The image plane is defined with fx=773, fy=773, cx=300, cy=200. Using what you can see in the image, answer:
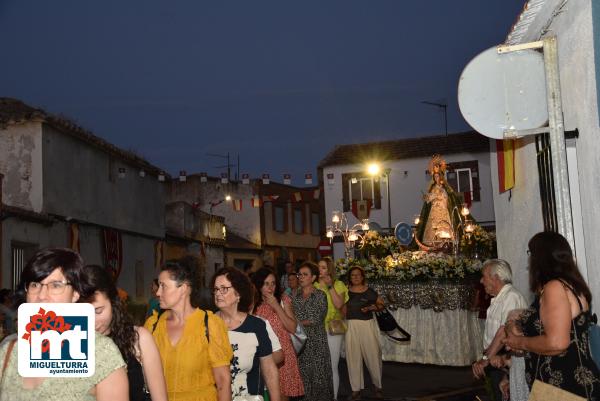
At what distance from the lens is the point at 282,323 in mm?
7633

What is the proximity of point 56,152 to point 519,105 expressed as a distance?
65.3ft

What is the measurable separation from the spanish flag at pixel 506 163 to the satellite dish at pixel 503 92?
433 centimetres

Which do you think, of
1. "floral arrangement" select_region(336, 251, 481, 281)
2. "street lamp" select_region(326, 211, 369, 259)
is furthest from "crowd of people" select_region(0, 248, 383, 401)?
"street lamp" select_region(326, 211, 369, 259)

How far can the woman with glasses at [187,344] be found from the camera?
4781 mm

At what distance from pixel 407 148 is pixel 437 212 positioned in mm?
22529

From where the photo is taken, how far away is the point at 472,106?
13.8ft

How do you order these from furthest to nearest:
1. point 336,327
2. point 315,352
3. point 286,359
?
point 336,327 → point 315,352 → point 286,359

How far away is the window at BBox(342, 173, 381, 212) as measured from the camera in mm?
39562

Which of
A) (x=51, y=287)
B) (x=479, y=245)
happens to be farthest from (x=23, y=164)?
(x=51, y=287)

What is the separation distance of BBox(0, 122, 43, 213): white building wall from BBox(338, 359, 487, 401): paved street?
Result: 422 inches

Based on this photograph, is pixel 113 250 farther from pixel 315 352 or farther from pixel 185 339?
pixel 185 339

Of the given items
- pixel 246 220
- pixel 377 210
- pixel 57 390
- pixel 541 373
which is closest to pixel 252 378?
pixel 541 373

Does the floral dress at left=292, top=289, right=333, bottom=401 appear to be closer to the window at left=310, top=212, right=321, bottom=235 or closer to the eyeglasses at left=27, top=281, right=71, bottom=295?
the eyeglasses at left=27, top=281, right=71, bottom=295

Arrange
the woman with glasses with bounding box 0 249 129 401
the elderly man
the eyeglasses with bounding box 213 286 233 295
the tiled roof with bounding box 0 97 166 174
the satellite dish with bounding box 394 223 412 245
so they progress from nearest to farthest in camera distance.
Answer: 1. the woman with glasses with bounding box 0 249 129 401
2. the eyeglasses with bounding box 213 286 233 295
3. the elderly man
4. the satellite dish with bounding box 394 223 412 245
5. the tiled roof with bounding box 0 97 166 174
